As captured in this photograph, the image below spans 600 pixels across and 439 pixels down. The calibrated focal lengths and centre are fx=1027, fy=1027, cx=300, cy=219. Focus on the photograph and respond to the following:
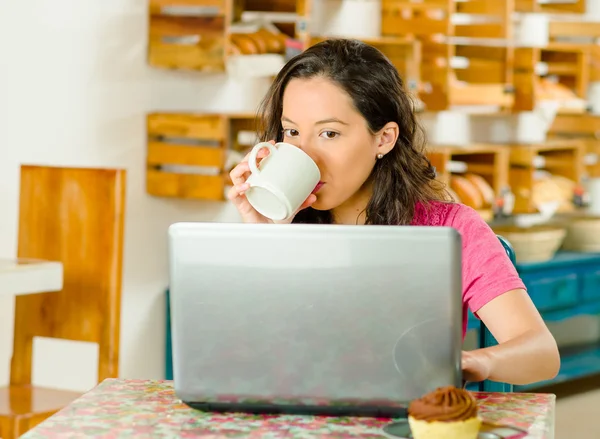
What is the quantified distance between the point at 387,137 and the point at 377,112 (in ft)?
0.20

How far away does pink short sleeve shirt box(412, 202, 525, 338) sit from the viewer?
157 centimetres

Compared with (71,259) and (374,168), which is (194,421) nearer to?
(374,168)

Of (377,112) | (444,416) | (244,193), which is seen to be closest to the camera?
(444,416)

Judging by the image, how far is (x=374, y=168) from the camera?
1847 mm

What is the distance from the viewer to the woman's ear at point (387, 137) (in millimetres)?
1795

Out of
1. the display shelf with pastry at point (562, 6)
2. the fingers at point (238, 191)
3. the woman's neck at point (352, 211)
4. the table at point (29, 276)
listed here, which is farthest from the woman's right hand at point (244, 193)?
the display shelf with pastry at point (562, 6)

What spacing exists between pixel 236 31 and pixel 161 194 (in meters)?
0.60

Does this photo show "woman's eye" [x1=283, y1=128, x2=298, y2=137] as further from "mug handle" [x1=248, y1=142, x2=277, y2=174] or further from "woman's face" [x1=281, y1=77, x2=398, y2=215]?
"mug handle" [x1=248, y1=142, x2=277, y2=174]

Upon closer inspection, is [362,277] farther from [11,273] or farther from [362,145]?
[11,273]

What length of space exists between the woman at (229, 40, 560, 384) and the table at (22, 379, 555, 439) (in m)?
0.15

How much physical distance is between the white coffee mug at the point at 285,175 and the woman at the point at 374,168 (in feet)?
0.15

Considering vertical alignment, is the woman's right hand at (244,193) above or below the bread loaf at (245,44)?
below

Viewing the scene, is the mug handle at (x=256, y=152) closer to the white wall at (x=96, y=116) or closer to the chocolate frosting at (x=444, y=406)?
the chocolate frosting at (x=444, y=406)

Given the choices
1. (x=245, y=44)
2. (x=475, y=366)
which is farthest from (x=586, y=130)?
(x=475, y=366)
